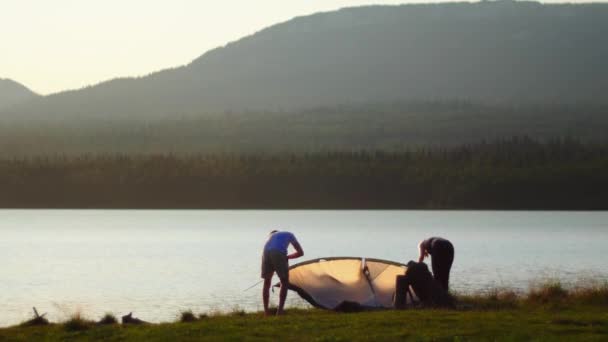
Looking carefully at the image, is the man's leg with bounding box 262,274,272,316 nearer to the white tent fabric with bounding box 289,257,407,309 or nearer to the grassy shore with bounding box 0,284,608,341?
the grassy shore with bounding box 0,284,608,341

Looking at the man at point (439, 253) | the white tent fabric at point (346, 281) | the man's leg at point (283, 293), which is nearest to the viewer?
the man's leg at point (283, 293)

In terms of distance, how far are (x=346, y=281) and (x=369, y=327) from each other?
6456 millimetres

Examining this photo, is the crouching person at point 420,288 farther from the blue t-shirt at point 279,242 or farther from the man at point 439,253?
the blue t-shirt at point 279,242

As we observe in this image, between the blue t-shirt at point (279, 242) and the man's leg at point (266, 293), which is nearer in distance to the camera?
the blue t-shirt at point (279, 242)

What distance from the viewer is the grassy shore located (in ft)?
59.1

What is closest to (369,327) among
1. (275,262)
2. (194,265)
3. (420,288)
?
(275,262)

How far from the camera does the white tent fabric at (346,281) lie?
24.7 m

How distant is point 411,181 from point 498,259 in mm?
128855

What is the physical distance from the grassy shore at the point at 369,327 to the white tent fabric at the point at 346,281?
2.10 metres

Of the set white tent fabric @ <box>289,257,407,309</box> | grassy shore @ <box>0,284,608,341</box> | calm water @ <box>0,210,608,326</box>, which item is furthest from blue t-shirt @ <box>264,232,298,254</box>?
calm water @ <box>0,210,608,326</box>

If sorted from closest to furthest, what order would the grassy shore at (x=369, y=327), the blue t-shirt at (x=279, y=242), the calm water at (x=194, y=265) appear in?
the grassy shore at (x=369, y=327) → the blue t-shirt at (x=279, y=242) → the calm water at (x=194, y=265)

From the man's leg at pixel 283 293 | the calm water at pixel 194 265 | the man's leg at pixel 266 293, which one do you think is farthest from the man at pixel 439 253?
the calm water at pixel 194 265

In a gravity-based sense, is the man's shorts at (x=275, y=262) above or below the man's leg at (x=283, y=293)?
above

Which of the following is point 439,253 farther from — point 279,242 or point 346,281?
point 279,242
